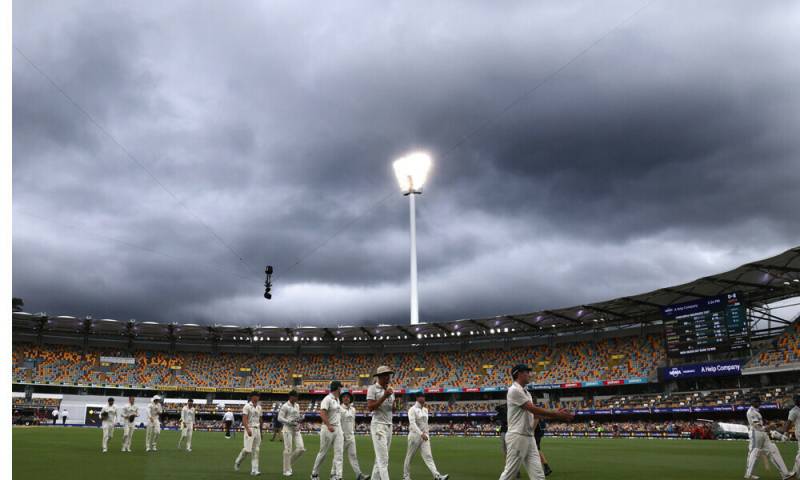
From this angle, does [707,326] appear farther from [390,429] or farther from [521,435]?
[521,435]

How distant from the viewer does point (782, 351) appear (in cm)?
4419

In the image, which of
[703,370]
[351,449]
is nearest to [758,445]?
[351,449]

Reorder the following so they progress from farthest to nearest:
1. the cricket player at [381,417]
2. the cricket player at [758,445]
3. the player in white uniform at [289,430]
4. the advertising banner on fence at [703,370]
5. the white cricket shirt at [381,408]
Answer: the advertising banner on fence at [703,370] < the player in white uniform at [289,430] < the cricket player at [758,445] < the white cricket shirt at [381,408] < the cricket player at [381,417]

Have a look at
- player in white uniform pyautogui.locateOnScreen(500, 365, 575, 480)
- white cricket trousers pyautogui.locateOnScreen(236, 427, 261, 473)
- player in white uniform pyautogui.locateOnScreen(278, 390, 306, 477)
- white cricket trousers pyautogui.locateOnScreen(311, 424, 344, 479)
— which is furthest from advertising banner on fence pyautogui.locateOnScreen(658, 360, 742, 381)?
player in white uniform pyautogui.locateOnScreen(500, 365, 575, 480)

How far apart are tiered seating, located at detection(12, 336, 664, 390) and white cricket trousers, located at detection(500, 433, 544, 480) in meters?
53.5

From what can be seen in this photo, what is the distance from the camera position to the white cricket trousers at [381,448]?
959cm

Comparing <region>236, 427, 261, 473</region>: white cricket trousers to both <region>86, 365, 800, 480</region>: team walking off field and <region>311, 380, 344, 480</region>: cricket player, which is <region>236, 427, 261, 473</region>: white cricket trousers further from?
<region>311, 380, 344, 480</region>: cricket player

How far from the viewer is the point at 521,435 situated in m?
8.01

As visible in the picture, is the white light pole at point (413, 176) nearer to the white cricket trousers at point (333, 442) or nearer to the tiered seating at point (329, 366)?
the tiered seating at point (329, 366)

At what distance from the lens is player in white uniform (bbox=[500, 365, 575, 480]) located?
308 inches

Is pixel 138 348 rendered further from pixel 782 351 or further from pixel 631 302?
pixel 782 351

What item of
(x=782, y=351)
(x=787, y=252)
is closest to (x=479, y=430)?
(x=782, y=351)

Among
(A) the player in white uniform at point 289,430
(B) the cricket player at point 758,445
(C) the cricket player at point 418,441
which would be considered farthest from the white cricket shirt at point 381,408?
(B) the cricket player at point 758,445

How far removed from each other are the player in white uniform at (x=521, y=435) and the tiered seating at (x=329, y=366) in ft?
175
